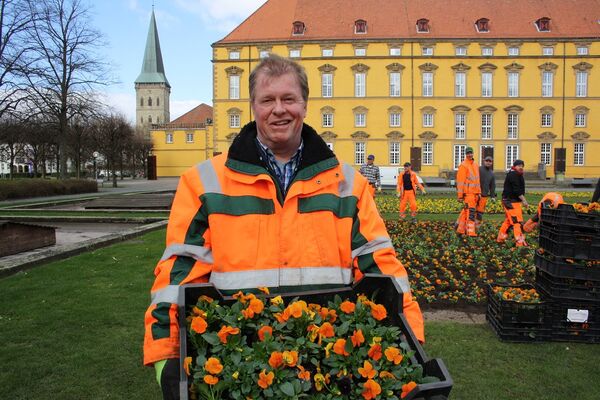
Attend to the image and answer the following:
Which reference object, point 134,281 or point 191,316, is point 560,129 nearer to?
point 134,281

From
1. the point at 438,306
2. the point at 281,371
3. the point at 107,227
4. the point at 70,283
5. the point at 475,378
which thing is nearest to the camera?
the point at 281,371

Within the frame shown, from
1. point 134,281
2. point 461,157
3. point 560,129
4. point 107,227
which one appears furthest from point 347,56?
point 134,281

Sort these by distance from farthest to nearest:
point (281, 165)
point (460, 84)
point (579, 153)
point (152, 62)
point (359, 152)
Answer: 1. point (152, 62)
2. point (359, 152)
3. point (460, 84)
4. point (579, 153)
5. point (281, 165)

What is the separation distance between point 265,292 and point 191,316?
1.07 ft

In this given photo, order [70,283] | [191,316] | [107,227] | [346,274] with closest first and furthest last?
[191,316] → [346,274] → [70,283] → [107,227]

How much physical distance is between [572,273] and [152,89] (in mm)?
104243

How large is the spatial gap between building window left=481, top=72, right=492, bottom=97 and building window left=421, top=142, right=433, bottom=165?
7949 mm

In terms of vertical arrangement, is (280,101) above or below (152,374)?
above

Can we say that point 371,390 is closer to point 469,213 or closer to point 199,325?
point 199,325

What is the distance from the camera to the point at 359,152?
53.7 m

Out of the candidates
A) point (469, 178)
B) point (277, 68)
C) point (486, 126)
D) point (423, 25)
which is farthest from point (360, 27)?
point (277, 68)

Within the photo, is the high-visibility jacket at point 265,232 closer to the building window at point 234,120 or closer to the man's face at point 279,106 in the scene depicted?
the man's face at point 279,106

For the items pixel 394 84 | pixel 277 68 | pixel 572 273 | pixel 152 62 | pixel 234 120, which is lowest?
pixel 572 273

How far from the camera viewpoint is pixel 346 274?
2301mm
